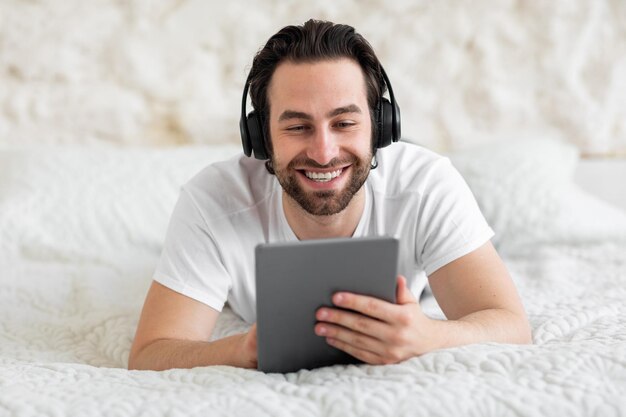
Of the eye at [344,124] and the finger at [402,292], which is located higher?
the eye at [344,124]

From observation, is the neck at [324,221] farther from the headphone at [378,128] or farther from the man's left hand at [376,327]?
the man's left hand at [376,327]

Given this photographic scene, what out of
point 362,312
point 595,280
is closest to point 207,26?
point 595,280

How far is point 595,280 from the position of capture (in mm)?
1548

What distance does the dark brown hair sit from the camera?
1205 millimetres

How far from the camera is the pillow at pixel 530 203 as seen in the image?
1.85 metres

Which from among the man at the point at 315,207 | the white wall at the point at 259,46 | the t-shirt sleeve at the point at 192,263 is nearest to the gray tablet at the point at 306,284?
the man at the point at 315,207

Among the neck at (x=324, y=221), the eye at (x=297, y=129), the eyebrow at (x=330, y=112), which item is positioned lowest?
the neck at (x=324, y=221)

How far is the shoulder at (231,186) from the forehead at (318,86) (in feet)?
0.59

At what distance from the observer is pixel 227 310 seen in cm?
148

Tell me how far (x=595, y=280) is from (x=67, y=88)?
5.50 ft

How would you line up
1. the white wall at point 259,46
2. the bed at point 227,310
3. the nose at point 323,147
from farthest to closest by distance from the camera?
the white wall at point 259,46
the nose at point 323,147
the bed at point 227,310

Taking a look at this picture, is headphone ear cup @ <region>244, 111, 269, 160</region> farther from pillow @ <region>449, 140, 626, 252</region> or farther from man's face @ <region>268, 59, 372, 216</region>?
pillow @ <region>449, 140, 626, 252</region>

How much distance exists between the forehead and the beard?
3.8 inches

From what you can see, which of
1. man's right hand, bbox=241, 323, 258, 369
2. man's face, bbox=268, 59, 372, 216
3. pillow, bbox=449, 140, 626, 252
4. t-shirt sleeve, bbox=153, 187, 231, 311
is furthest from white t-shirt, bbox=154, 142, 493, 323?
pillow, bbox=449, 140, 626, 252
